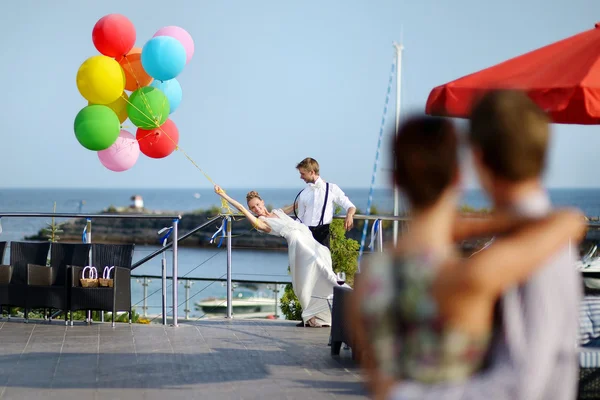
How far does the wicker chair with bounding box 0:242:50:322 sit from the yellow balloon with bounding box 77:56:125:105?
5.11ft

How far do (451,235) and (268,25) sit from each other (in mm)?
23816

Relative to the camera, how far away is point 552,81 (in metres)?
4.47

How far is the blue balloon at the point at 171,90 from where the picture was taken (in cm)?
795

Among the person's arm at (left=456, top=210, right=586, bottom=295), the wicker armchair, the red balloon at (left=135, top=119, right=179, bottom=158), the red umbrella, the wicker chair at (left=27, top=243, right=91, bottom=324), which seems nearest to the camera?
the person's arm at (left=456, top=210, right=586, bottom=295)

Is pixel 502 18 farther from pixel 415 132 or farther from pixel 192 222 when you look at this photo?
pixel 415 132

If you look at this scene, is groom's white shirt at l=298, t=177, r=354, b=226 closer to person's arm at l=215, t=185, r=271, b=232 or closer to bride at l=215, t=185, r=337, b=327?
bride at l=215, t=185, r=337, b=327

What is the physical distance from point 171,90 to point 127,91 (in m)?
0.42

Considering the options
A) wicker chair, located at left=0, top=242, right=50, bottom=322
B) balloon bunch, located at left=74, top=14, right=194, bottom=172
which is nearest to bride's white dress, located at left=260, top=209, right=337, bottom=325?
balloon bunch, located at left=74, top=14, right=194, bottom=172

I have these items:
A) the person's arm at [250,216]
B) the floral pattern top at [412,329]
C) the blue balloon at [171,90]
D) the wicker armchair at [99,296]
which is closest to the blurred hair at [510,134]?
the floral pattern top at [412,329]

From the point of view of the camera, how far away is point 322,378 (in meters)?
5.48

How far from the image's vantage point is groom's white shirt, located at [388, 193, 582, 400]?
1616 mm

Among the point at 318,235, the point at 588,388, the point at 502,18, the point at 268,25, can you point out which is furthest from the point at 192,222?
the point at 588,388

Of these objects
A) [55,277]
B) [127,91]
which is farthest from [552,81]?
[55,277]

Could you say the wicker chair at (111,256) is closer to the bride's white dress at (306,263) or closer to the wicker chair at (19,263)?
the wicker chair at (19,263)
